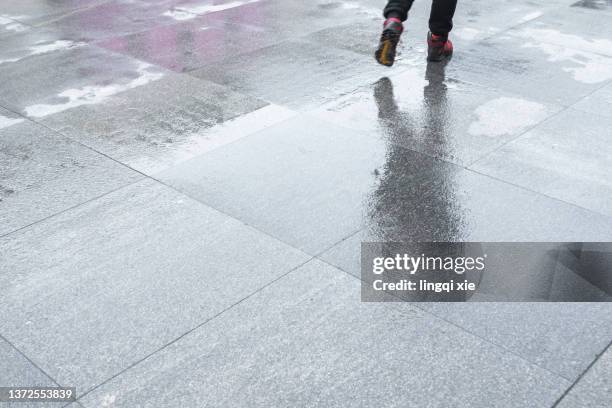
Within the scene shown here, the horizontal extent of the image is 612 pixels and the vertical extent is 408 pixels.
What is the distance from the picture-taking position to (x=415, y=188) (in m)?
4.75

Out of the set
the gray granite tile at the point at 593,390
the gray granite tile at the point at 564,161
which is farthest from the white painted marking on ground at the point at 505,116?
the gray granite tile at the point at 593,390

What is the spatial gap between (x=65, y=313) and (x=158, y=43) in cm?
469

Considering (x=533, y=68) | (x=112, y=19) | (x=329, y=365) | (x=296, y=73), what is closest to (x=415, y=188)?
(x=329, y=365)

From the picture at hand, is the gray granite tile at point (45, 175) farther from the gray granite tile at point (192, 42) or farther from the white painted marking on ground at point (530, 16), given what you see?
the white painted marking on ground at point (530, 16)

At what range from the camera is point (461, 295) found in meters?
3.72

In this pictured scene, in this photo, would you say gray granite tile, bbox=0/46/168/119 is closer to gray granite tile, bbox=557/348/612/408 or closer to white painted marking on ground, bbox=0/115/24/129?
white painted marking on ground, bbox=0/115/24/129

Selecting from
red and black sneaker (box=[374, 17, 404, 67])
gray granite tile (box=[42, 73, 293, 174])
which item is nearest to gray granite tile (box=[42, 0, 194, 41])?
gray granite tile (box=[42, 73, 293, 174])

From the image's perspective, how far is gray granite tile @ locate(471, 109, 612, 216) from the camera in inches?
184

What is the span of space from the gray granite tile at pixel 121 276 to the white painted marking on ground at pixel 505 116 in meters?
2.23

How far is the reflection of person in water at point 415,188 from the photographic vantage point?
4.25 meters

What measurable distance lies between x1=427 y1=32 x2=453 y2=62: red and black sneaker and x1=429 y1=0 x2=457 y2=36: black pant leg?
0.06m

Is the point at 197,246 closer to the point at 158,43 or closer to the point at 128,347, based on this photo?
the point at 128,347

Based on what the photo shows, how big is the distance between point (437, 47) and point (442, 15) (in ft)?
0.99

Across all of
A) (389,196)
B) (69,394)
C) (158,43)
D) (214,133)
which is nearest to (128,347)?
(69,394)
